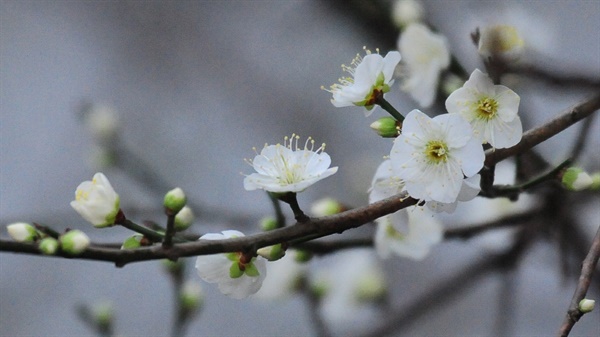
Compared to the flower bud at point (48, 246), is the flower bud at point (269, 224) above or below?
above

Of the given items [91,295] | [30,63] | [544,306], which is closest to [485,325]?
[544,306]

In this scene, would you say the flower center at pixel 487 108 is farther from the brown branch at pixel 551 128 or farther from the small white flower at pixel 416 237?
the small white flower at pixel 416 237

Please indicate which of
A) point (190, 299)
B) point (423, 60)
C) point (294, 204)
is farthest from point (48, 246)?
point (423, 60)

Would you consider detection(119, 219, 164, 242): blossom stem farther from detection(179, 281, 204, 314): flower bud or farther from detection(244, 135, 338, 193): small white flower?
detection(179, 281, 204, 314): flower bud

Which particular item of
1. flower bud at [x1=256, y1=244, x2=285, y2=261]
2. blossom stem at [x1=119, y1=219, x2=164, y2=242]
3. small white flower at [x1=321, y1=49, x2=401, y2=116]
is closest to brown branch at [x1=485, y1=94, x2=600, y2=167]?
small white flower at [x1=321, y1=49, x2=401, y2=116]

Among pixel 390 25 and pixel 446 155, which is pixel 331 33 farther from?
pixel 446 155

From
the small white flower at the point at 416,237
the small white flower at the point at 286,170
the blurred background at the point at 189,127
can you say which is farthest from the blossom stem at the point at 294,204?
the blurred background at the point at 189,127

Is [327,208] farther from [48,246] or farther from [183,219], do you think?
[48,246]
